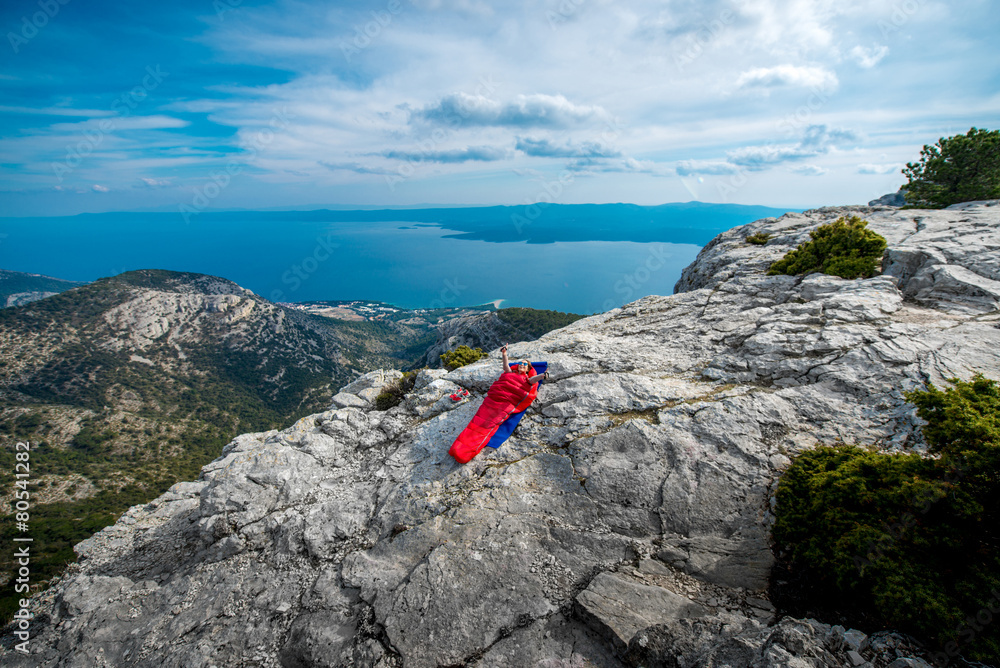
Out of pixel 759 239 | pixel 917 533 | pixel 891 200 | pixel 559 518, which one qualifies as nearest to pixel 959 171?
pixel 759 239

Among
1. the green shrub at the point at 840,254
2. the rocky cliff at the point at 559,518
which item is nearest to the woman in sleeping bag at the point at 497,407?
the rocky cliff at the point at 559,518

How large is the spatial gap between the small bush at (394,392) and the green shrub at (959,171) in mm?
28511

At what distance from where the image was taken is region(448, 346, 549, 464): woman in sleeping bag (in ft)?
27.1

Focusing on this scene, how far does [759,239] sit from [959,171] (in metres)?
11.6

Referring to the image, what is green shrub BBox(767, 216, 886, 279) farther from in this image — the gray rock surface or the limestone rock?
the gray rock surface

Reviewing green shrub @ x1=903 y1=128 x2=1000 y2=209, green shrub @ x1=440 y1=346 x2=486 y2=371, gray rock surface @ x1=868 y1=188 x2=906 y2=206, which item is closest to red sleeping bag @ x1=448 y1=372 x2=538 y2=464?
green shrub @ x1=440 y1=346 x2=486 y2=371

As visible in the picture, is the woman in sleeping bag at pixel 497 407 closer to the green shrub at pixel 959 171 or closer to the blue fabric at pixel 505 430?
the blue fabric at pixel 505 430

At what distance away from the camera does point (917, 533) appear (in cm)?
431

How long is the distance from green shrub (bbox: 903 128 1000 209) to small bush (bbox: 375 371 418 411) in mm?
28511

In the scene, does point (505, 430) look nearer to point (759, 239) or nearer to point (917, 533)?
point (917, 533)

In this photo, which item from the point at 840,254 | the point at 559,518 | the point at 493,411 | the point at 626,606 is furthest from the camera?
the point at 840,254

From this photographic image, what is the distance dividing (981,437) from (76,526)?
64943 mm

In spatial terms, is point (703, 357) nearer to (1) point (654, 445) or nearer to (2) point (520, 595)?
(1) point (654, 445)

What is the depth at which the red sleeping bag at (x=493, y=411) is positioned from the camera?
8.25 metres
